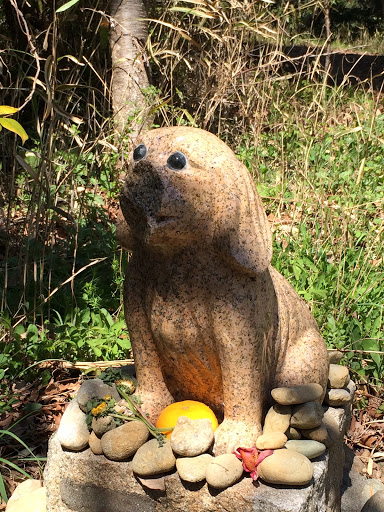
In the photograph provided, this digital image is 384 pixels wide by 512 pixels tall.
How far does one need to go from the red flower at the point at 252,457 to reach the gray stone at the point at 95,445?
0.50 m

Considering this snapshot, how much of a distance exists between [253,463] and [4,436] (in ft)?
4.74

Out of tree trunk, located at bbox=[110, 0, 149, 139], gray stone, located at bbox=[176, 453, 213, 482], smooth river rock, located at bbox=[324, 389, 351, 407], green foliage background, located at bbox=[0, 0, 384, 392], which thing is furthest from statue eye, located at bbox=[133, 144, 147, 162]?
tree trunk, located at bbox=[110, 0, 149, 139]

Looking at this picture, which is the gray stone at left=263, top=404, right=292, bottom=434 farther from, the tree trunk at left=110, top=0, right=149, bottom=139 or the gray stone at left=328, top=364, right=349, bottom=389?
the tree trunk at left=110, top=0, right=149, bottom=139

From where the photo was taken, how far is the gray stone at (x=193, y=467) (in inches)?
75.0

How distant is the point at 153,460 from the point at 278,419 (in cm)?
44

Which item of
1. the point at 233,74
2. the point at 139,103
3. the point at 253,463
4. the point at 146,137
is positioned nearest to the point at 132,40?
the point at 139,103

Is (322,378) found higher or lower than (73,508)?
higher

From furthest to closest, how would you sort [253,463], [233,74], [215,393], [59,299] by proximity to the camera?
1. [233,74]
2. [59,299]
3. [215,393]
4. [253,463]

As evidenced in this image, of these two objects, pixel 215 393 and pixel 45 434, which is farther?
pixel 45 434

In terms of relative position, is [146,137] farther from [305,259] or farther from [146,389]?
[305,259]

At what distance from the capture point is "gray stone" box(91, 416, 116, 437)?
2123 millimetres

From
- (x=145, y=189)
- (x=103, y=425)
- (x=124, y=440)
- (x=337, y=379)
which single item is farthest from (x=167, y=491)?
(x=145, y=189)

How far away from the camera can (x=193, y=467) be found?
192 cm

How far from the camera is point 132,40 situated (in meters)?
4.46
